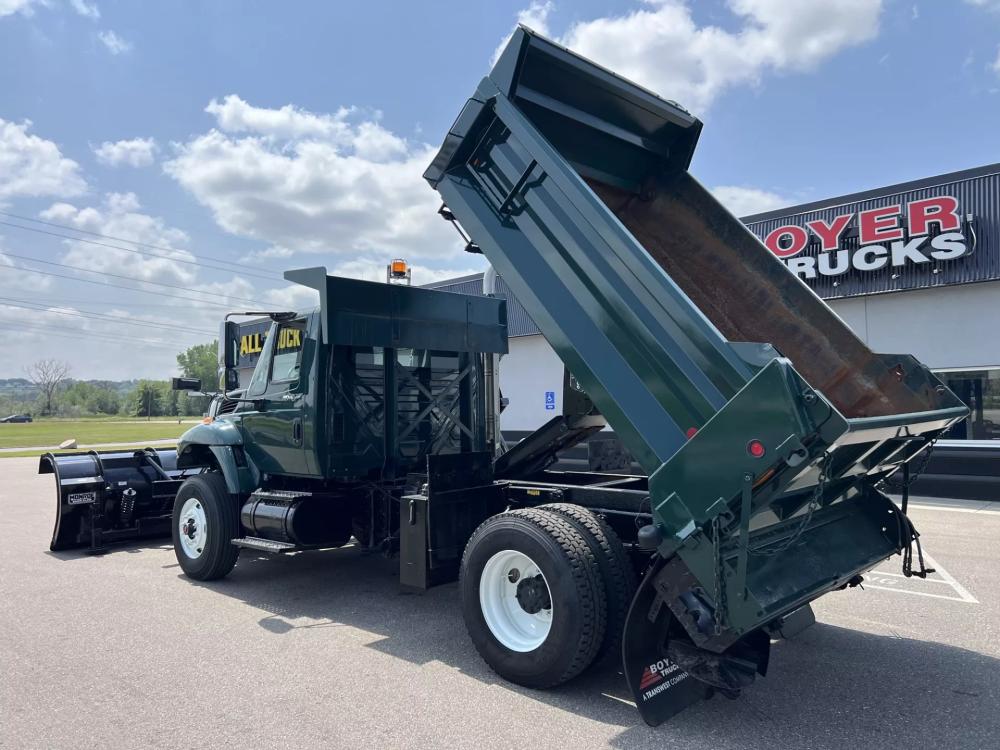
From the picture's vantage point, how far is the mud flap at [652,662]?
145 inches

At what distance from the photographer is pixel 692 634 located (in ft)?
11.6

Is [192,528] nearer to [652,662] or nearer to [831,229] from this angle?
[652,662]

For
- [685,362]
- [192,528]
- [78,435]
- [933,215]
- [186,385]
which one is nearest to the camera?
[685,362]

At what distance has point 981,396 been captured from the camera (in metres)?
14.4

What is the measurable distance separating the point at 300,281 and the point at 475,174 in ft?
6.86

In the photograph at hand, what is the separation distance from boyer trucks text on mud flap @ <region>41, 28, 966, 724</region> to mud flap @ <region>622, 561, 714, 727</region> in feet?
0.04

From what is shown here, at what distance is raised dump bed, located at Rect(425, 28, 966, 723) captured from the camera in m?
3.46

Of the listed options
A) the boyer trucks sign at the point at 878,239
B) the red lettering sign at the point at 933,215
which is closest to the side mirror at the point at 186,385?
the boyer trucks sign at the point at 878,239

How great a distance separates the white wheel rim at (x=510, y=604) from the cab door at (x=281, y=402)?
255 cm

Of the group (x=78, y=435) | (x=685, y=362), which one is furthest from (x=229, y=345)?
(x=78, y=435)

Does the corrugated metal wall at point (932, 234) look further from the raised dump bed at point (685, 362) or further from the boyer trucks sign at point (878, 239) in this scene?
the raised dump bed at point (685, 362)

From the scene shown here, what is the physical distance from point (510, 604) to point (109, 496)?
A: 6198 millimetres

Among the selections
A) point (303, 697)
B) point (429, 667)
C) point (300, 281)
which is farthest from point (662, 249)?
point (303, 697)

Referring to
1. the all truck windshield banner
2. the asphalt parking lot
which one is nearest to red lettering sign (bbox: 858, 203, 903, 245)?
the asphalt parking lot
